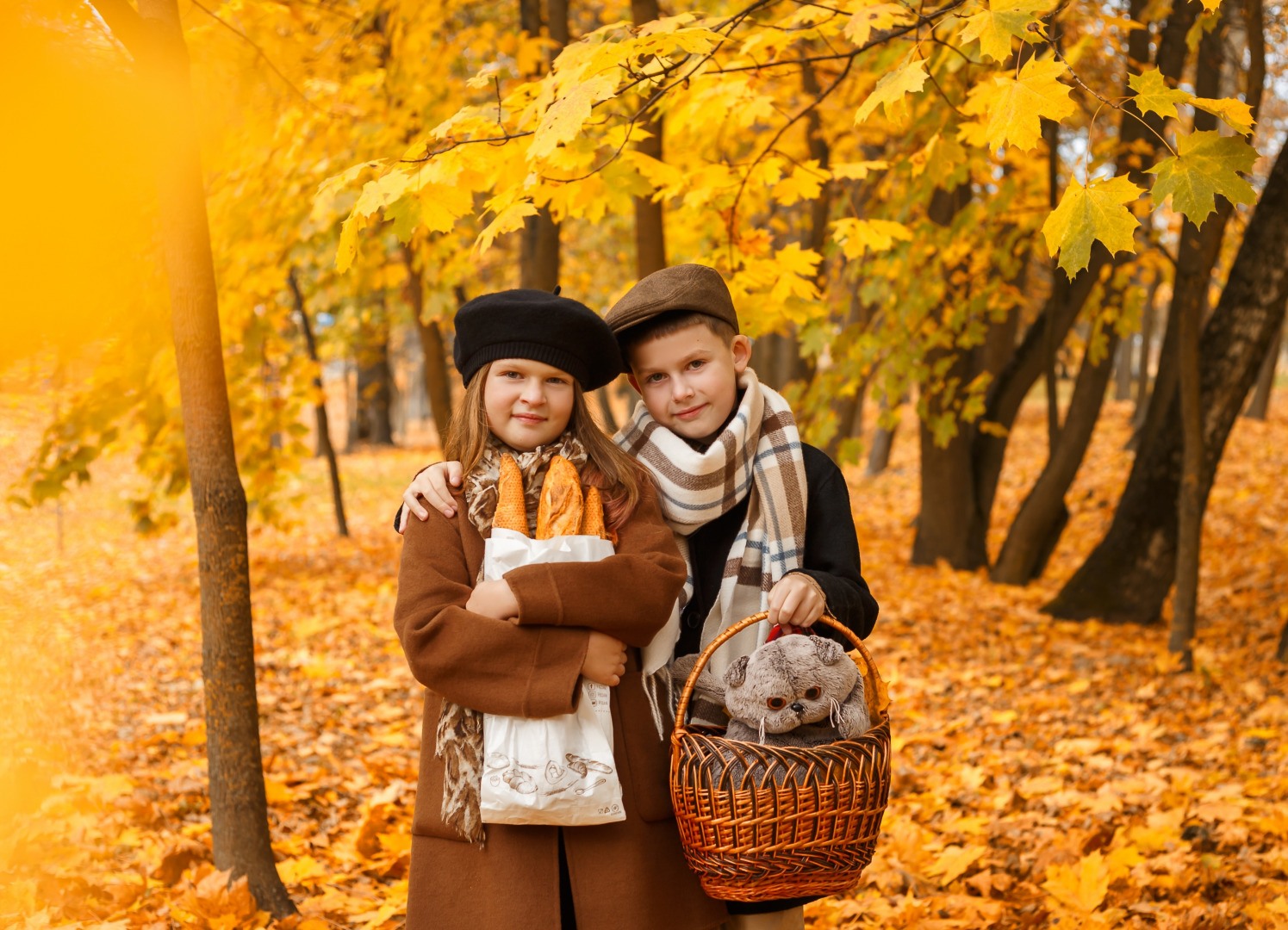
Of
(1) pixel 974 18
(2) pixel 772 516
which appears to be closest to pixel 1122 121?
(1) pixel 974 18

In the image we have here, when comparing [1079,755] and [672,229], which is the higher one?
[672,229]

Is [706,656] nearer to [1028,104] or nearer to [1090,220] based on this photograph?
[1090,220]

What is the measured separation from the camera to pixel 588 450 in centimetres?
198

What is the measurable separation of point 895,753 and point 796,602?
288cm

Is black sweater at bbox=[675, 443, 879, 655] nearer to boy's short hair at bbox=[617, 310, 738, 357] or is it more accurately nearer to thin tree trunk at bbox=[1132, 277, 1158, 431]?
boy's short hair at bbox=[617, 310, 738, 357]

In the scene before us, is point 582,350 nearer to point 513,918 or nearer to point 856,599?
point 856,599

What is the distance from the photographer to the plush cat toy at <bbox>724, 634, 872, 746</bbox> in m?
1.78

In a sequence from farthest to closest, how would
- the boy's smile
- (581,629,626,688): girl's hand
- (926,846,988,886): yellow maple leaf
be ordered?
(926,846,988,886): yellow maple leaf, the boy's smile, (581,629,626,688): girl's hand

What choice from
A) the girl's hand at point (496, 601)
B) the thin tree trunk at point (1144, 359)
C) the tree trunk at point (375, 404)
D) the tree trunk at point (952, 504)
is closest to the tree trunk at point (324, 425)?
the tree trunk at point (952, 504)

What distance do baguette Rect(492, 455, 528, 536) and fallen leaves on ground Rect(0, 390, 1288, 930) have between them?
157cm

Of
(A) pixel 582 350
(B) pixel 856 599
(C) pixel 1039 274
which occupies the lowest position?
(B) pixel 856 599

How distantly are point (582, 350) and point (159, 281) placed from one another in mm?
3627

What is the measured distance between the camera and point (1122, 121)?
6133mm

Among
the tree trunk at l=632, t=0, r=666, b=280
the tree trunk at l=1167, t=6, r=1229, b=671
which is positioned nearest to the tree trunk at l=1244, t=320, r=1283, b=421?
the tree trunk at l=1167, t=6, r=1229, b=671
